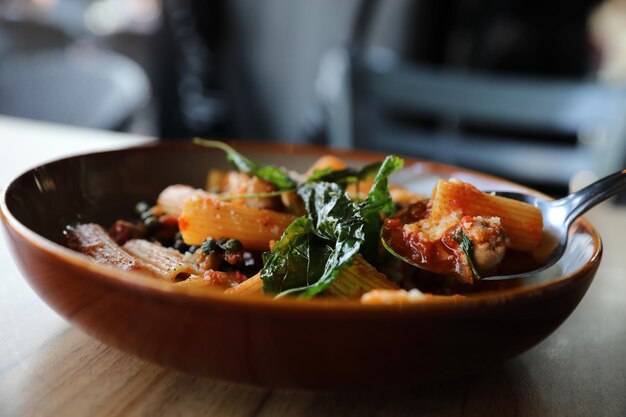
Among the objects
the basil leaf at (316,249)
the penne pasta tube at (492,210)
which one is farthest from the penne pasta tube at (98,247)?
the penne pasta tube at (492,210)

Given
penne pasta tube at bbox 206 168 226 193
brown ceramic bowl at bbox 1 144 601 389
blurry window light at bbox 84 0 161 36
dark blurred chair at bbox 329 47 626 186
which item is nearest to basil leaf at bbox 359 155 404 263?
brown ceramic bowl at bbox 1 144 601 389

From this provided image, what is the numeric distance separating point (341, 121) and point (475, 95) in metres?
0.63

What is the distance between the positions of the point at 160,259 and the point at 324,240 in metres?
0.29

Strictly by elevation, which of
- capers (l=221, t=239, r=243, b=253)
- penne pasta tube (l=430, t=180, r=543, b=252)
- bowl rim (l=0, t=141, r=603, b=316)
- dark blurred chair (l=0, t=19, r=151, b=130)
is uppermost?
bowl rim (l=0, t=141, r=603, b=316)

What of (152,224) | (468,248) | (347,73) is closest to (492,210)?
(468,248)

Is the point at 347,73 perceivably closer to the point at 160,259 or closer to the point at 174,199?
the point at 174,199

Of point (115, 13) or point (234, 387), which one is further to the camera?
point (115, 13)

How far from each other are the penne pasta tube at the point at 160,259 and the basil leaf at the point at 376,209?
0.30 metres

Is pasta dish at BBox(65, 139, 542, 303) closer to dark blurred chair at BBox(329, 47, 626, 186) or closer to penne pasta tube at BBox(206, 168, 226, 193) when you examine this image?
penne pasta tube at BBox(206, 168, 226, 193)

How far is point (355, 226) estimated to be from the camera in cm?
100

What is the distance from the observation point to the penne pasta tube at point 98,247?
1.01 meters

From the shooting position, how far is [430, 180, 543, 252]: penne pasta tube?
1.06 metres

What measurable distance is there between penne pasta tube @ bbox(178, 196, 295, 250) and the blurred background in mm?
1712

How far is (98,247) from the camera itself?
107 cm
